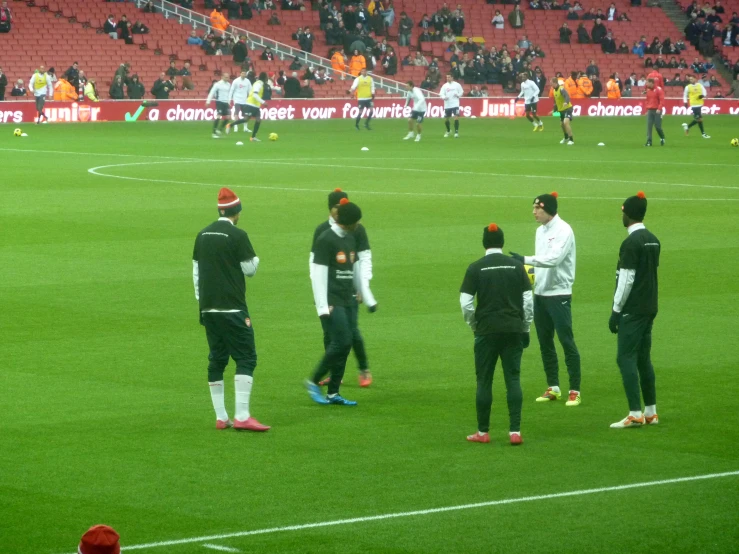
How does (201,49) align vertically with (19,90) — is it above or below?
above

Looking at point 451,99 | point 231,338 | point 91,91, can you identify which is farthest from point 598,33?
point 231,338

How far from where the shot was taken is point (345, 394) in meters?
13.1

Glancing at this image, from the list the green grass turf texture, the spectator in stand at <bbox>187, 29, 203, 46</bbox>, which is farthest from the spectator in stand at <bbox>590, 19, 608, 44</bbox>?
the green grass turf texture

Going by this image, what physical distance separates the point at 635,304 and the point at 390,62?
54.8 metres

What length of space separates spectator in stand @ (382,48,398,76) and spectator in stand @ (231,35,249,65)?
7275 millimetres

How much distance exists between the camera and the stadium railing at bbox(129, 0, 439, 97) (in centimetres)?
6362

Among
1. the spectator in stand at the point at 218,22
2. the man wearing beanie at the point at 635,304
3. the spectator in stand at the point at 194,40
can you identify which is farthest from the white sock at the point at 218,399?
the spectator in stand at the point at 218,22

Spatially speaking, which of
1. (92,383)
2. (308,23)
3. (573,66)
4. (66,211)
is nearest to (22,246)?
(66,211)

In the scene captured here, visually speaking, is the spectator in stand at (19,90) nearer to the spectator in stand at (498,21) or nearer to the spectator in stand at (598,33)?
the spectator in stand at (498,21)

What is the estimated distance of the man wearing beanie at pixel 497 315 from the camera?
10.8m

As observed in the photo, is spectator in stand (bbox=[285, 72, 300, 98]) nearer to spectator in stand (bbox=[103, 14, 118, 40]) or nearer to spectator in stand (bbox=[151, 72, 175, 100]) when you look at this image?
spectator in stand (bbox=[151, 72, 175, 100])

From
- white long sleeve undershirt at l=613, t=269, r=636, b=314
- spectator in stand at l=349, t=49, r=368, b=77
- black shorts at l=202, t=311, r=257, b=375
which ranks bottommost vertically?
black shorts at l=202, t=311, r=257, b=375

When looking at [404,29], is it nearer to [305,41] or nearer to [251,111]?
[305,41]

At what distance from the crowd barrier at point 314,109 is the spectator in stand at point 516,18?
9006 millimetres
